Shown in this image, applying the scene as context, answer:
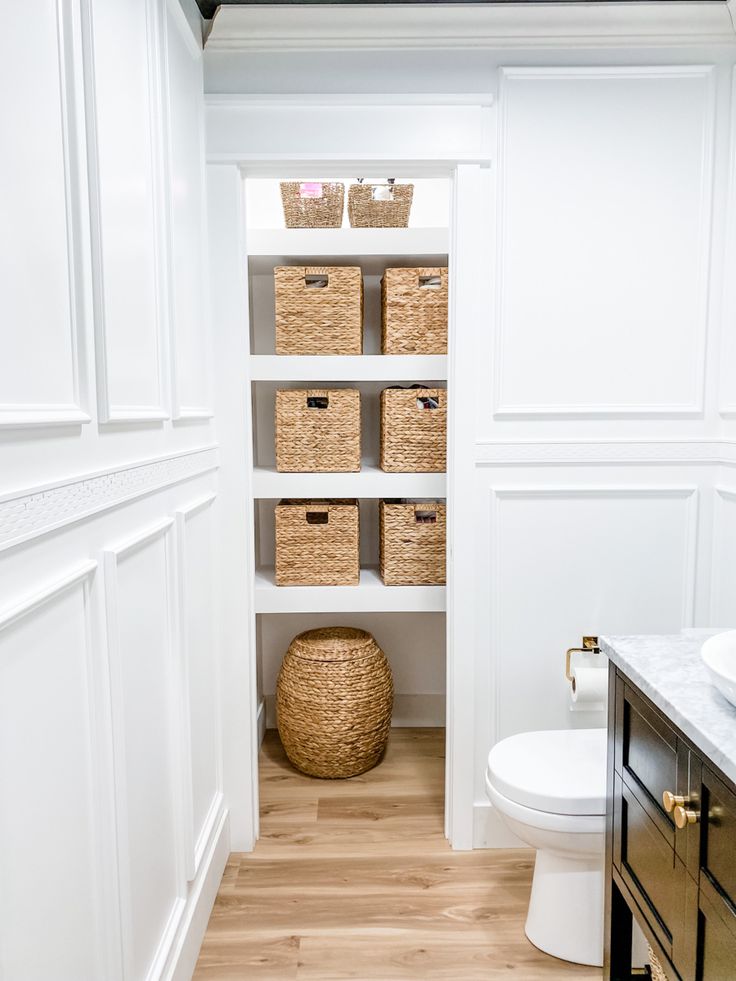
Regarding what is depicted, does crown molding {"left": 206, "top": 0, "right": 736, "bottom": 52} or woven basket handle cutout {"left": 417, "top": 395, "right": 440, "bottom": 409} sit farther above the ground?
crown molding {"left": 206, "top": 0, "right": 736, "bottom": 52}

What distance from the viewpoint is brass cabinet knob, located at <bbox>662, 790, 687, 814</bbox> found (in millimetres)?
1121

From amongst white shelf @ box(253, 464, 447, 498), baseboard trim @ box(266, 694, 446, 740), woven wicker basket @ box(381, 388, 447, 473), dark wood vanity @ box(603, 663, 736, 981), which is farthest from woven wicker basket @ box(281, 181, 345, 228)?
baseboard trim @ box(266, 694, 446, 740)

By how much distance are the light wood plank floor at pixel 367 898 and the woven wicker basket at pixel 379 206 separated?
6.58 ft

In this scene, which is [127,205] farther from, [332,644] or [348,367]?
[332,644]

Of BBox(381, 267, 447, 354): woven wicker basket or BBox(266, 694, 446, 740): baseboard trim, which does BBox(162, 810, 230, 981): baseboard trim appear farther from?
BBox(381, 267, 447, 354): woven wicker basket

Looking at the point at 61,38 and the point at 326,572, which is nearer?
the point at 61,38

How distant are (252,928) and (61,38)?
2.01 m

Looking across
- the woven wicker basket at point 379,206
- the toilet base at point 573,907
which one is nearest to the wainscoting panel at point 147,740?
the toilet base at point 573,907

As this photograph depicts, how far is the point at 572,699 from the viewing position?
2.23 m

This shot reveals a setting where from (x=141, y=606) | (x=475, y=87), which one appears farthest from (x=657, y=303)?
(x=141, y=606)

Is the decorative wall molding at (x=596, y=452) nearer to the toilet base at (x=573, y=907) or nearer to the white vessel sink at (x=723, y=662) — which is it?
the white vessel sink at (x=723, y=662)

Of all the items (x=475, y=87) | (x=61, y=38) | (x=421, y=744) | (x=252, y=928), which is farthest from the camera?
(x=421, y=744)

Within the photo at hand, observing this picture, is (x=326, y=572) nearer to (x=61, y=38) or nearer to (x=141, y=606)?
(x=141, y=606)

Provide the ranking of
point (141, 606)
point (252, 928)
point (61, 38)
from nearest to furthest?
point (61, 38), point (141, 606), point (252, 928)
